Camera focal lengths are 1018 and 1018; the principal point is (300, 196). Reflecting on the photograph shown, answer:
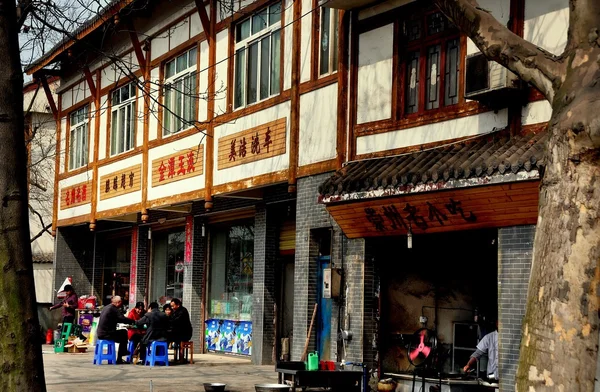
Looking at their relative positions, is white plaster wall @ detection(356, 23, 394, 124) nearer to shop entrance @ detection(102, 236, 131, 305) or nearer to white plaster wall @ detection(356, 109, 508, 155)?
white plaster wall @ detection(356, 109, 508, 155)

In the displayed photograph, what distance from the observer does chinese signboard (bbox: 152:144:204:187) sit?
72.7 feet

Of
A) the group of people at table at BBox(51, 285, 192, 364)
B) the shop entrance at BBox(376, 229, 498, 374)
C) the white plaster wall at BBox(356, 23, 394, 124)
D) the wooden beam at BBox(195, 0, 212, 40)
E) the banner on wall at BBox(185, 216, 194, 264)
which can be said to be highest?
the wooden beam at BBox(195, 0, 212, 40)

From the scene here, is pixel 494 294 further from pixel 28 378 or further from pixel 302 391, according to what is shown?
pixel 28 378

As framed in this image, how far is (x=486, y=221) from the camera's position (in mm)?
14062

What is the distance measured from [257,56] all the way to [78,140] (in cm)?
1174

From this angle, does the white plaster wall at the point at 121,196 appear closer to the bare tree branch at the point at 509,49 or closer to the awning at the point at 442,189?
the awning at the point at 442,189

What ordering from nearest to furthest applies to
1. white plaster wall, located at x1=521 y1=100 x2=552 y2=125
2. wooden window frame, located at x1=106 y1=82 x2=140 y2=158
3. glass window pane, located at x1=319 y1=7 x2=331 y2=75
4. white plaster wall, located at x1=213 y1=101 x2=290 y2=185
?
white plaster wall, located at x1=521 y1=100 x2=552 y2=125, glass window pane, located at x1=319 y1=7 x2=331 y2=75, white plaster wall, located at x1=213 y1=101 x2=290 y2=185, wooden window frame, located at x1=106 y1=82 x2=140 y2=158

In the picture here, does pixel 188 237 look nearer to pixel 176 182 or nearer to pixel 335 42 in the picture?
pixel 176 182

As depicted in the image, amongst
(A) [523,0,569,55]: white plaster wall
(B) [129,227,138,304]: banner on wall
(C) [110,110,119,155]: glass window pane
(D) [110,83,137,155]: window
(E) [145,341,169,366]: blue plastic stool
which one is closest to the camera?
(A) [523,0,569,55]: white plaster wall

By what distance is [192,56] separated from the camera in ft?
76.0

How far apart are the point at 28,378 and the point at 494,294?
914 cm

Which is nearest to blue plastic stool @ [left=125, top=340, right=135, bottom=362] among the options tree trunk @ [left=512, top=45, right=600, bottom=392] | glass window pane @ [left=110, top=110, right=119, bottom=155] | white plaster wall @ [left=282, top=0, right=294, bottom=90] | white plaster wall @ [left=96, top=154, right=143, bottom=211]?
white plaster wall @ [left=96, top=154, right=143, bottom=211]

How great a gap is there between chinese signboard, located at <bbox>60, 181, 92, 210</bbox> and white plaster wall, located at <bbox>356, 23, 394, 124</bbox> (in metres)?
13.9

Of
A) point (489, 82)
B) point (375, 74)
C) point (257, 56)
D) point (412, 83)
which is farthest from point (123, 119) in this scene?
point (489, 82)
